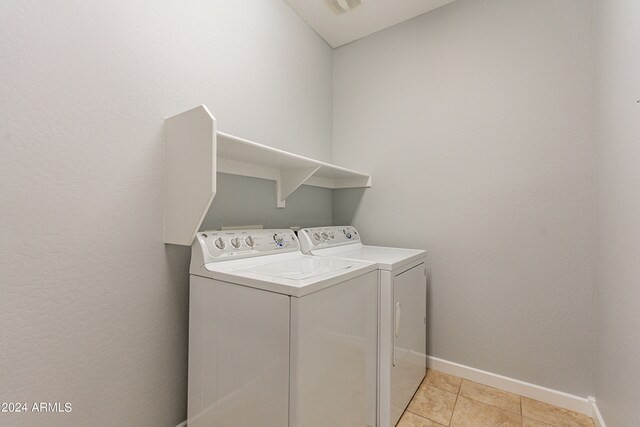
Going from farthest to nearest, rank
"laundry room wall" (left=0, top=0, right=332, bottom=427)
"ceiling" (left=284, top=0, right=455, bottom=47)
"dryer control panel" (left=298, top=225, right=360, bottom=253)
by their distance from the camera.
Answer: "ceiling" (left=284, top=0, right=455, bottom=47), "dryer control panel" (left=298, top=225, right=360, bottom=253), "laundry room wall" (left=0, top=0, right=332, bottom=427)

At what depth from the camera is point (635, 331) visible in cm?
103

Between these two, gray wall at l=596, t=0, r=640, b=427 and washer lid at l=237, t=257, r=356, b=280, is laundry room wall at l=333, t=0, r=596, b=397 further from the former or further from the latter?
washer lid at l=237, t=257, r=356, b=280

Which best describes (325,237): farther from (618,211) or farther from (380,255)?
(618,211)

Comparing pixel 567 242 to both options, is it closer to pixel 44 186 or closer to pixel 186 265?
pixel 186 265

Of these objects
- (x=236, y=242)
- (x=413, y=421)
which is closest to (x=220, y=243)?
(x=236, y=242)

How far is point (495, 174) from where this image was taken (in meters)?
1.78

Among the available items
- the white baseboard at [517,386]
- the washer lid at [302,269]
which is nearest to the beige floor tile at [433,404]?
the white baseboard at [517,386]

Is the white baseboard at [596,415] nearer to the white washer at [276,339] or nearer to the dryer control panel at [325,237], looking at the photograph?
the white washer at [276,339]

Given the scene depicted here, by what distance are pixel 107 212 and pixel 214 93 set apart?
81 cm

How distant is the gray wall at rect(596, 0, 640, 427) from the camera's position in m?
1.04

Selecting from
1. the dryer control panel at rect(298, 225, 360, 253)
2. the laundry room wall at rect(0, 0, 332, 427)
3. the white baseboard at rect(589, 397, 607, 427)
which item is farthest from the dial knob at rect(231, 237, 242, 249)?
the white baseboard at rect(589, 397, 607, 427)

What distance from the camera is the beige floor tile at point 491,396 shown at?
1.60 meters

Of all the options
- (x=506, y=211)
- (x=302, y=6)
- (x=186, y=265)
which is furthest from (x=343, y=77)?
(x=186, y=265)

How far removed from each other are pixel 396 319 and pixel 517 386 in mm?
1003
